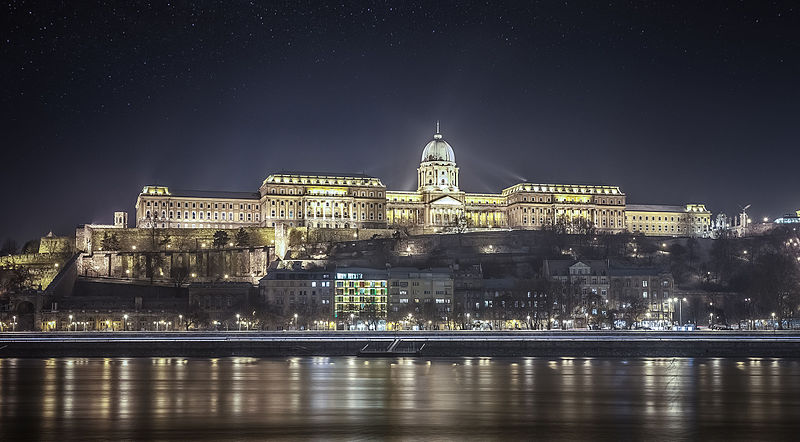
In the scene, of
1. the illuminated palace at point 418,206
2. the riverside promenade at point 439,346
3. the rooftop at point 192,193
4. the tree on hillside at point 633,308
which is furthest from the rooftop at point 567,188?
the riverside promenade at point 439,346

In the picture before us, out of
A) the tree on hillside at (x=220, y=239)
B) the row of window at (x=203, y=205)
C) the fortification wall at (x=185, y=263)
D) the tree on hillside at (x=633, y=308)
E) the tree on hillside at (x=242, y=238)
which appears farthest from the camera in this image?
the row of window at (x=203, y=205)

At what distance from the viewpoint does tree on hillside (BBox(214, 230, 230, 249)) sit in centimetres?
12681

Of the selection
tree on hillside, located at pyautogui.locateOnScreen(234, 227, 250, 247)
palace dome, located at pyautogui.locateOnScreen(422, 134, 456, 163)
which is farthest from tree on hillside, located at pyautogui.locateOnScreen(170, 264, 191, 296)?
palace dome, located at pyautogui.locateOnScreen(422, 134, 456, 163)

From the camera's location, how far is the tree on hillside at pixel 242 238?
420ft

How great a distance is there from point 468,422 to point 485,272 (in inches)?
2868

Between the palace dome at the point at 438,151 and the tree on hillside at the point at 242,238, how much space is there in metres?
57.3

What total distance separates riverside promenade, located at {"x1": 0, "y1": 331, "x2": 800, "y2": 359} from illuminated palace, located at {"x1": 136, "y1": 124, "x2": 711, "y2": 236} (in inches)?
2995

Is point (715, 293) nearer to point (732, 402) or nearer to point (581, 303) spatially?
point (581, 303)

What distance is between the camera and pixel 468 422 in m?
38.0

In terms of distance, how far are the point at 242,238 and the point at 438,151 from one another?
60953 mm

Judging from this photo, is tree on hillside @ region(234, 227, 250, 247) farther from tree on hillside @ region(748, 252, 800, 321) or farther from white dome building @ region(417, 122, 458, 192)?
tree on hillside @ region(748, 252, 800, 321)

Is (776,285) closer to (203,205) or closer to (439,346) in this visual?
(439,346)

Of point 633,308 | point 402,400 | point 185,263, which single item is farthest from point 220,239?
point 402,400

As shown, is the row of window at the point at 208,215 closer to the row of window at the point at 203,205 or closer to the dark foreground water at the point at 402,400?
the row of window at the point at 203,205
